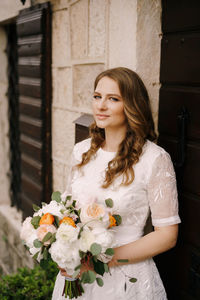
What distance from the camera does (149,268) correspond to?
187 cm

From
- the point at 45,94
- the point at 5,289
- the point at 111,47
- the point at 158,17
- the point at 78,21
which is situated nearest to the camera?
the point at 158,17

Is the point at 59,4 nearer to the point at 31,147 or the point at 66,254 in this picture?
the point at 31,147

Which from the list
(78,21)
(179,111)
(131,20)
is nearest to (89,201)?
(179,111)

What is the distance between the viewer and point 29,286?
2949mm

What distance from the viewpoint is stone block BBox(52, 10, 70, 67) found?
2980mm

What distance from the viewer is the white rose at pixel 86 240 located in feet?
4.78

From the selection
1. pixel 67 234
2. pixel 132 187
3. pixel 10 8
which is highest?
pixel 10 8

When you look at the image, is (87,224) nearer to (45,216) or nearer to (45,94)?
(45,216)

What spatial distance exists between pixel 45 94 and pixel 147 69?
58.7 inches

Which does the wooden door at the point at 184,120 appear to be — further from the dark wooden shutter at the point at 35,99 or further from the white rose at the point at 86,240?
the dark wooden shutter at the point at 35,99

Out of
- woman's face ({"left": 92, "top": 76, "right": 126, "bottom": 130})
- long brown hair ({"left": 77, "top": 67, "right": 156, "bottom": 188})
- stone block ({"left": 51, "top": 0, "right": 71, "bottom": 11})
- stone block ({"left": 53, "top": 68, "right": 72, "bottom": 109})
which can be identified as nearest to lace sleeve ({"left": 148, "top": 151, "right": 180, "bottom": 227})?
long brown hair ({"left": 77, "top": 67, "right": 156, "bottom": 188})

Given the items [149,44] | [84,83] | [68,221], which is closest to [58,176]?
[84,83]

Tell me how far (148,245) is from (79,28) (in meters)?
1.88

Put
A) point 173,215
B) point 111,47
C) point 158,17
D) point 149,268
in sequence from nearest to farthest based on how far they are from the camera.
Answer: point 173,215 → point 149,268 → point 158,17 → point 111,47
